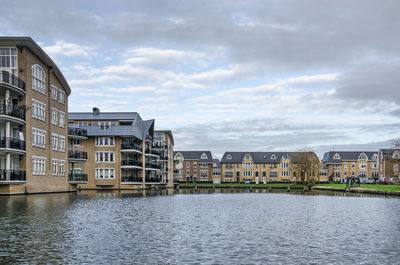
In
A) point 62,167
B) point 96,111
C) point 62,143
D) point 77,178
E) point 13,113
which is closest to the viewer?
point 13,113

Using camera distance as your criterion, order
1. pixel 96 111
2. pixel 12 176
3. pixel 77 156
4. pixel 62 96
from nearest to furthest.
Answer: pixel 12 176 < pixel 62 96 < pixel 77 156 < pixel 96 111

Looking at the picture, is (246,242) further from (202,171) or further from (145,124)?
(202,171)

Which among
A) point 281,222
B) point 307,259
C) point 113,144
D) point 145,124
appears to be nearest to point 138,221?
point 281,222

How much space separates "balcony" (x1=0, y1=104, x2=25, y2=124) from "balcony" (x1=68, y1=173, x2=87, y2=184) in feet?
73.8

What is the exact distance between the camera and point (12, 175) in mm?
50906

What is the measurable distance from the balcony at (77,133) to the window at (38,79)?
A: 1643cm

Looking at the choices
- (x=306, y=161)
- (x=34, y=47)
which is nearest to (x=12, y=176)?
(x=34, y=47)

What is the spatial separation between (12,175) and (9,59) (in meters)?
13.9

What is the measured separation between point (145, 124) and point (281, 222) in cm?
7005

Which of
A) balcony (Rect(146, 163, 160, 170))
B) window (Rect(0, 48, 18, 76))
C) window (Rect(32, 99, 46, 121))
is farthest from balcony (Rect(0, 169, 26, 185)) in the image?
balcony (Rect(146, 163, 160, 170))

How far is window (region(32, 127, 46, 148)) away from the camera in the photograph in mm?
57250

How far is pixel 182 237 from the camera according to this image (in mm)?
20781

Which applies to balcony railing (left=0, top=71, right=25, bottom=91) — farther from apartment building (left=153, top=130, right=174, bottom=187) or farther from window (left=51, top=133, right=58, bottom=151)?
apartment building (left=153, top=130, right=174, bottom=187)

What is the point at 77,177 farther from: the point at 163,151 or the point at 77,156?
the point at 163,151
